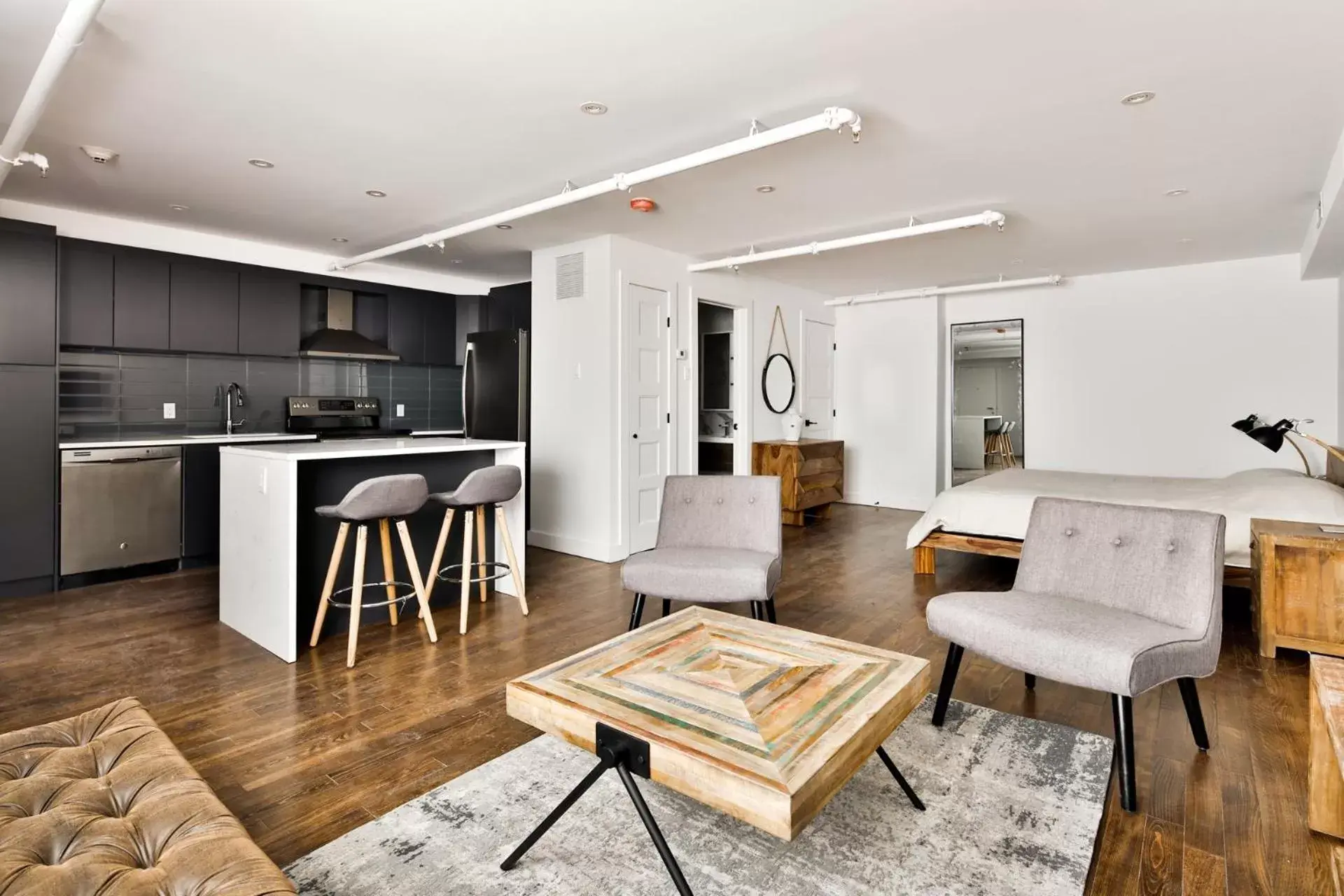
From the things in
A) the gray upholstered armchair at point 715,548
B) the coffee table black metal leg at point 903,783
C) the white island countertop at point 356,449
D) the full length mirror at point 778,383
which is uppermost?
the full length mirror at point 778,383

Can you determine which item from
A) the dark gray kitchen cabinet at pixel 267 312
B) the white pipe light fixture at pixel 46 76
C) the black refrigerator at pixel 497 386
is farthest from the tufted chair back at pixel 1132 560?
the dark gray kitchen cabinet at pixel 267 312

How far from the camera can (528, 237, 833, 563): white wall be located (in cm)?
522

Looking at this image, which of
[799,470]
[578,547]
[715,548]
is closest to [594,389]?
[578,547]

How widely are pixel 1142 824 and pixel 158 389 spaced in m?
6.25

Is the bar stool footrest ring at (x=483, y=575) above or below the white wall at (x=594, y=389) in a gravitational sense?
below

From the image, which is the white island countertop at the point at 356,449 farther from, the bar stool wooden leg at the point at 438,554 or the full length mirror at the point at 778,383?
the full length mirror at the point at 778,383

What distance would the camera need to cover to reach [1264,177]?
→ 12.6 ft

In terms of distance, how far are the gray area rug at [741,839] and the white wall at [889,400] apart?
570 cm

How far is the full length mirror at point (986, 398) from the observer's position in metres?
7.33

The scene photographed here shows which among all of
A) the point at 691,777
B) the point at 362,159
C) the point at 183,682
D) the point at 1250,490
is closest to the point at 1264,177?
the point at 1250,490

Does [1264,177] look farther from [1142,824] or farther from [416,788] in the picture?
[416,788]

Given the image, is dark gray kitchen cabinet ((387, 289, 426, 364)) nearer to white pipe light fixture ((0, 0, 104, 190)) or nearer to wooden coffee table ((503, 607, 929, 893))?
white pipe light fixture ((0, 0, 104, 190))

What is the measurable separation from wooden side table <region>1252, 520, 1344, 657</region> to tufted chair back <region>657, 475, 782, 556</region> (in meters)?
2.24

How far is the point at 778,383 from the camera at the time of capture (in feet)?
23.8
